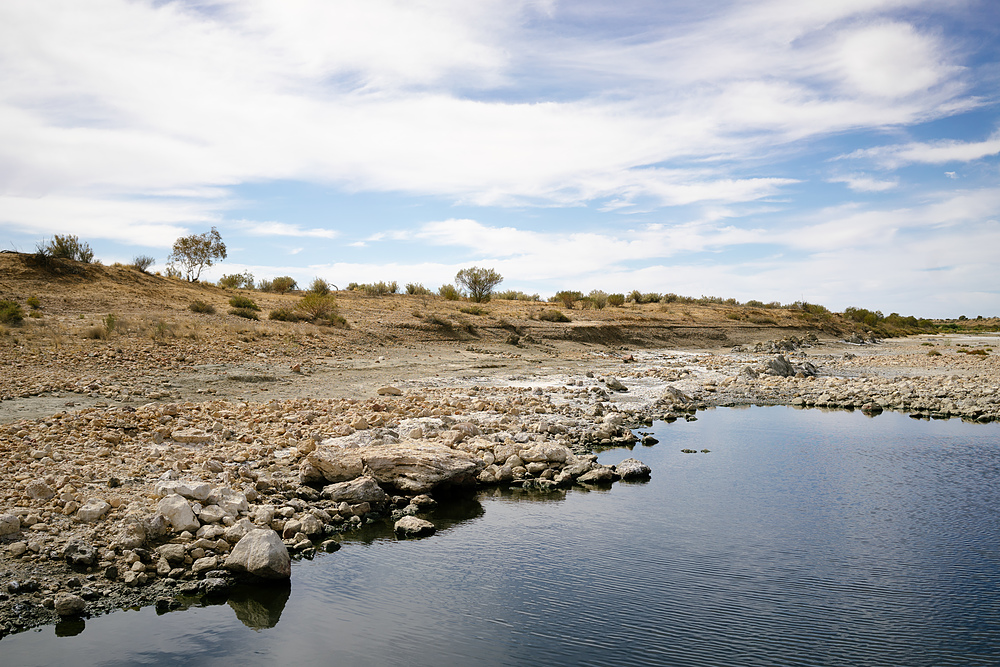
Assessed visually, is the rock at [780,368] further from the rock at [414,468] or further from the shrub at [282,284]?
the shrub at [282,284]

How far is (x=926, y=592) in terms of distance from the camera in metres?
5.90

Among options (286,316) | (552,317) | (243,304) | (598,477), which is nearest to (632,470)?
(598,477)

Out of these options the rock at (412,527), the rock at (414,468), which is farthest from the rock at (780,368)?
the rock at (412,527)

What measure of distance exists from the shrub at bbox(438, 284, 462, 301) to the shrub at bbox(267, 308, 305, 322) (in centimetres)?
1449

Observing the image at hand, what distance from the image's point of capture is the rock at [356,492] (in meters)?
7.70

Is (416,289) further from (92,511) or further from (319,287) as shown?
(92,511)

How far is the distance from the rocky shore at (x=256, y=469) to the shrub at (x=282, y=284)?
72.4 ft

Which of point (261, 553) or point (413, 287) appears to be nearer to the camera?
point (261, 553)

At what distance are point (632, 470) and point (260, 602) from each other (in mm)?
5667

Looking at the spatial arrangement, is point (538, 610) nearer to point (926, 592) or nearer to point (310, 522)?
point (310, 522)

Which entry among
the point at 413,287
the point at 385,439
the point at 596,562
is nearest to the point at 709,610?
the point at 596,562

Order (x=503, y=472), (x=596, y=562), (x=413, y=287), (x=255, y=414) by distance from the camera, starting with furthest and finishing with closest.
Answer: (x=413, y=287)
(x=255, y=414)
(x=503, y=472)
(x=596, y=562)

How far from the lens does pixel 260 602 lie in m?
5.62

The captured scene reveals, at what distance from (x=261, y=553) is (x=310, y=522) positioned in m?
1.13
